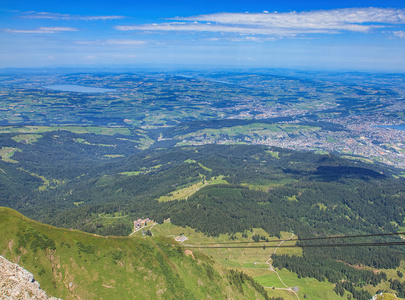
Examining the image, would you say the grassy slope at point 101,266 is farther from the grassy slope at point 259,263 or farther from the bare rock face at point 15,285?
the grassy slope at point 259,263

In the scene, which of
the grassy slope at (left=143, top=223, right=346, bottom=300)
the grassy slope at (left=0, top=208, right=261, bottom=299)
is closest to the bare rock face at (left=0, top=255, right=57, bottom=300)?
the grassy slope at (left=0, top=208, right=261, bottom=299)

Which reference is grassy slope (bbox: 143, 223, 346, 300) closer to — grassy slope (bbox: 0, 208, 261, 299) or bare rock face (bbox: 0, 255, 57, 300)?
grassy slope (bbox: 0, 208, 261, 299)

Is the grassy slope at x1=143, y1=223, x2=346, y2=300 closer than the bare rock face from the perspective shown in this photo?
No

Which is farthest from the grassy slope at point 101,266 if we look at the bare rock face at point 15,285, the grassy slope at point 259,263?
the grassy slope at point 259,263

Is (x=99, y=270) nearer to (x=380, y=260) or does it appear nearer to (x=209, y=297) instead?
(x=209, y=297)

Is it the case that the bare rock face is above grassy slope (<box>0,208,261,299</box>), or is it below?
above

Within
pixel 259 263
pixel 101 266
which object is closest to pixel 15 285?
pixel 101 266

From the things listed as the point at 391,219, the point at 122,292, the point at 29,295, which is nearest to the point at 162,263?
the point at 122,292
